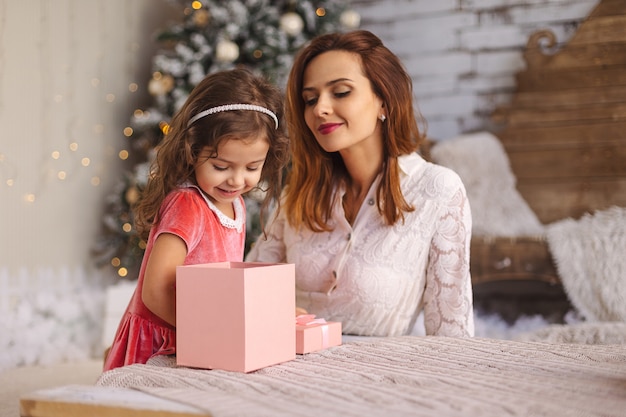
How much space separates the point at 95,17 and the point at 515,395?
369cm

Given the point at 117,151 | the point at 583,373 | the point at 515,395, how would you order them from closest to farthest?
the point at 515,395 < the point at 583,373 < the point at 117,151

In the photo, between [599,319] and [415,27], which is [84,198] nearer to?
[415,27]

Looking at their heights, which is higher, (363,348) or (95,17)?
(95,17)

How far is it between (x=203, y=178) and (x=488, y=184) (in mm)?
2771

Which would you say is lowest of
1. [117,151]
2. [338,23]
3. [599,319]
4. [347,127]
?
[599,319]

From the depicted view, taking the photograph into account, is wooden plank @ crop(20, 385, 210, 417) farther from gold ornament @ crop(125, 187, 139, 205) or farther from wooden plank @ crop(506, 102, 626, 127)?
wooden plank @ crop(506, 102, 626, 127)

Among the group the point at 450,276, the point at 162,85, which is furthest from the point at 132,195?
the point at 450,276

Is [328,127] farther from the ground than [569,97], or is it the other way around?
[569,97]

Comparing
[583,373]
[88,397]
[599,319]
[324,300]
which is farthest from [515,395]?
[599,319]

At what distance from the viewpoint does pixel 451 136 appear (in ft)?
13.9

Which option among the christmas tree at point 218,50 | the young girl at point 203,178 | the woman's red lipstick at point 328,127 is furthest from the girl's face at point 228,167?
the christmas tree at point 218,50

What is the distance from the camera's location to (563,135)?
12.7 feet

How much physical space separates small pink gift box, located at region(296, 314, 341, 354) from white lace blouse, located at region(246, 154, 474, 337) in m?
0.57

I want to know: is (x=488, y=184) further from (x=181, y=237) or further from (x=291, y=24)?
(x=181, y=237)
